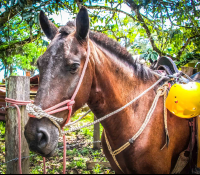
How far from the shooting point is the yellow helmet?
5.81ft

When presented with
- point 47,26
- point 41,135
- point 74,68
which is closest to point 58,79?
point 74,68

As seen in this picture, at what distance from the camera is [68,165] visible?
3.80 m

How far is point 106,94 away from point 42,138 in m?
0.80

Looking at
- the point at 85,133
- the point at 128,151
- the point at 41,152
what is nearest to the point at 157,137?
the point at 128,151

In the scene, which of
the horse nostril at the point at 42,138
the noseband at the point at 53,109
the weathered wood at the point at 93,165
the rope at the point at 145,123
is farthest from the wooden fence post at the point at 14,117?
the weathered wood at the point at 93,165

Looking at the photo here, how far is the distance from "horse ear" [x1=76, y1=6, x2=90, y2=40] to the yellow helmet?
3.93 feet

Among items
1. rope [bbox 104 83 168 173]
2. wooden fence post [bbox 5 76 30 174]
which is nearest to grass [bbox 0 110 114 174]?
wooden fence post [bbox 5 76 30 174]

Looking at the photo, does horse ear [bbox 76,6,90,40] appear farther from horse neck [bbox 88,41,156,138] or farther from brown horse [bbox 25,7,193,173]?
horse neck [bbox 88,41,156,138]

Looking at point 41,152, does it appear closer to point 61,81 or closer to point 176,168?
point 61,81

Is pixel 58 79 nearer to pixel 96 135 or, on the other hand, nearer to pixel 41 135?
pixel 41 135

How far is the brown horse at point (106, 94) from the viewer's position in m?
1.39

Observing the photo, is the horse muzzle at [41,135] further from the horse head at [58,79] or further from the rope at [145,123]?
the rope at [145,123]

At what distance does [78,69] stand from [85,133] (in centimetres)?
464

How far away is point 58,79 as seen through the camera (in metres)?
1.42
